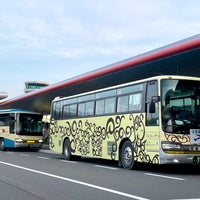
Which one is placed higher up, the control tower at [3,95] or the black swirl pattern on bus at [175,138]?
the control tower at [3,95]

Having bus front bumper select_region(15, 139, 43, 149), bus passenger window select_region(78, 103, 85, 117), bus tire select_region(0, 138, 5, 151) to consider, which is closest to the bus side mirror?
bus passenger window select_region(78, 103, 85, 117)

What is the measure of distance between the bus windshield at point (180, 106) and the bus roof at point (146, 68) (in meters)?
2.22

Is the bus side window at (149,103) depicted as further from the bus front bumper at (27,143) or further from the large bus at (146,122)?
the bus front bumper at (27,143)

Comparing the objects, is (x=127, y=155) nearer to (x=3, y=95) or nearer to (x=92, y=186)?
(x=92, y=186)

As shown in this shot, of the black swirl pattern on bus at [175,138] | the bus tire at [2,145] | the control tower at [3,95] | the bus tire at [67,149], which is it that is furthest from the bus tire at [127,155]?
the control tower at [3,95]

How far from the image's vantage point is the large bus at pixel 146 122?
13.7 meters

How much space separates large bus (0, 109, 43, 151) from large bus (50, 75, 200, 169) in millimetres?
11270

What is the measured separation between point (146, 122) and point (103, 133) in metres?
3.41

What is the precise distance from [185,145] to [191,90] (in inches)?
69.8

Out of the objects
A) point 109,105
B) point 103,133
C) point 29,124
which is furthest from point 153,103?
point 29,124

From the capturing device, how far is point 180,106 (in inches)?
549

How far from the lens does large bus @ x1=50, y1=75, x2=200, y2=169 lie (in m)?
13.7

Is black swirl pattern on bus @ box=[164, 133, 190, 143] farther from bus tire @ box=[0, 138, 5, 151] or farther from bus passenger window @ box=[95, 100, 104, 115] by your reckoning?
bus tire @ box=[0, 138, 5, 151]

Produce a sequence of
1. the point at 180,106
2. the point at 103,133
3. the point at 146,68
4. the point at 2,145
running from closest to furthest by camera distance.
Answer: the point at 180,106, the point at 103,133, the point at 146,68, the point at 2,145
